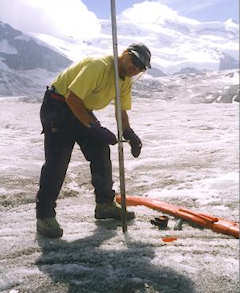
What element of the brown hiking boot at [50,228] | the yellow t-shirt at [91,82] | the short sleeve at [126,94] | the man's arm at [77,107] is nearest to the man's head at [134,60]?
the yellow t-shirt at [91,82]

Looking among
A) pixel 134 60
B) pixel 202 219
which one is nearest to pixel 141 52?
pixel 134 60

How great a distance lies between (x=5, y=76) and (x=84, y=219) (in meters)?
166

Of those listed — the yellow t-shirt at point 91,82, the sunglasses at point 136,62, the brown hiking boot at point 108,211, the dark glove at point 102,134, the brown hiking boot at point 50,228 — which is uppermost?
the sunglasses at point 136,62

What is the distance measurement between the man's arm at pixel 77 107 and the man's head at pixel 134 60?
29.0 inches

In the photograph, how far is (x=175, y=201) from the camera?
7.80m

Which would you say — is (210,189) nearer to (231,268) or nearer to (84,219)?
(84,219)

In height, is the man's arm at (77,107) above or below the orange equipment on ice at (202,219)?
above

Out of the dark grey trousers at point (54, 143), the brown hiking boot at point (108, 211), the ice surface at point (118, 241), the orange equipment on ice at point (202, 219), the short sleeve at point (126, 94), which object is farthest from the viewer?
the brown hiking boot at point (108, 211)

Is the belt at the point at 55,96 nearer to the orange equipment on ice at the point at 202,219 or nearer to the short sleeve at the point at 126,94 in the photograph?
the short sleeve at the point at 126,94

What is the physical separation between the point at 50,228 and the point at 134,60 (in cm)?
223

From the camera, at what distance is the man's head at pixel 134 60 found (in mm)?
4934

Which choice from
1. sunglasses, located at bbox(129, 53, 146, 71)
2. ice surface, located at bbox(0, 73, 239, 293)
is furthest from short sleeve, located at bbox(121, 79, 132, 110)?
ice surface, located at bbox(0, 73, 239, 293)

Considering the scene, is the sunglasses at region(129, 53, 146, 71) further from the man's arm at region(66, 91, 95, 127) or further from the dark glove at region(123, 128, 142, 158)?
the dark glove at region(123, 128, 142, 158)

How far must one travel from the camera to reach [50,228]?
16.7 feet
